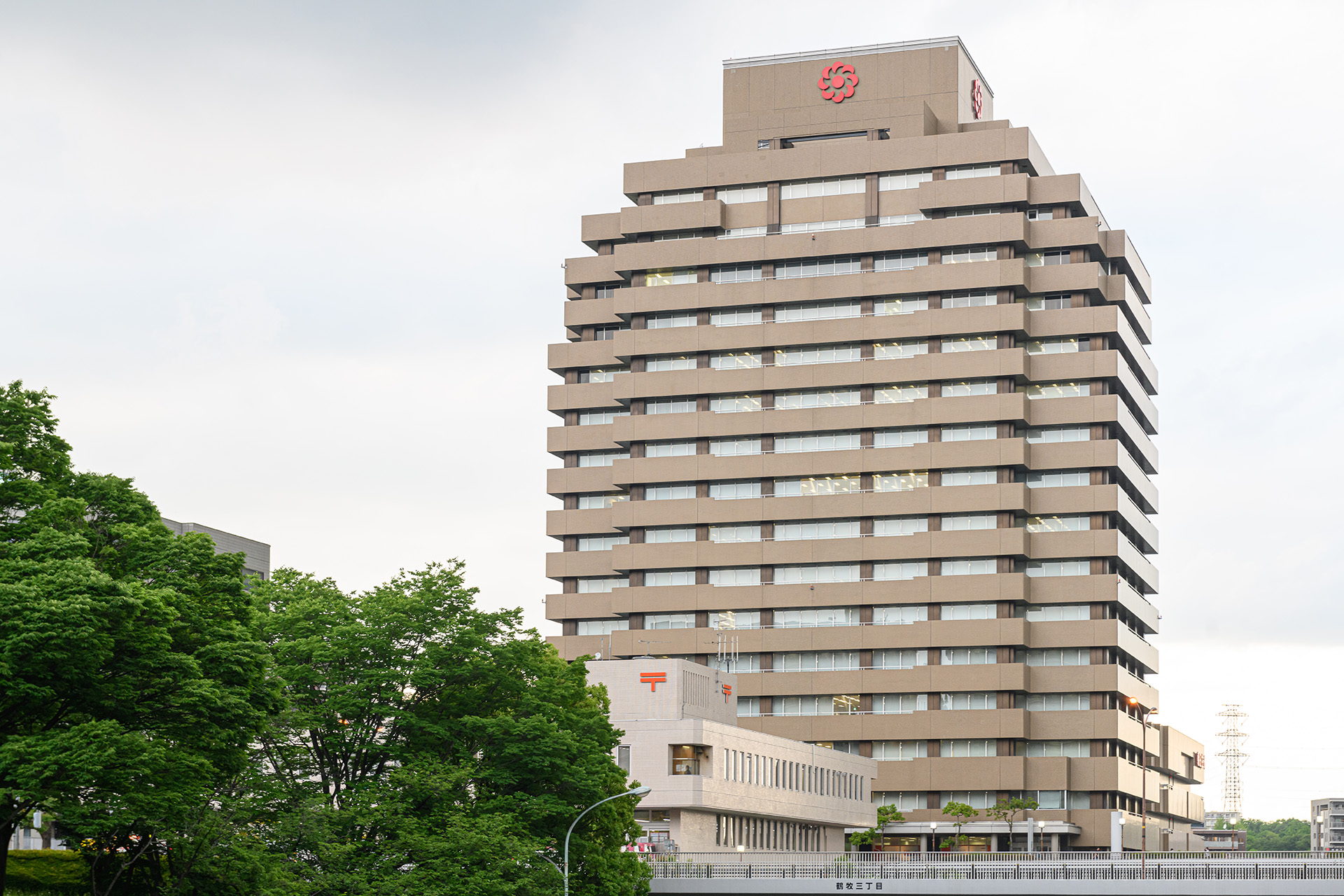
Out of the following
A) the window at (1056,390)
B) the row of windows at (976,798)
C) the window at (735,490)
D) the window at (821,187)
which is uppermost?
the window at (821,187)

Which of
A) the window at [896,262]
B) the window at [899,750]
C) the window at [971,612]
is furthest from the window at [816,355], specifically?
the window at [899,750]

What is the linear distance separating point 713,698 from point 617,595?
3513 cm

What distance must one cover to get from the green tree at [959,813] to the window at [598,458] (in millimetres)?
47458

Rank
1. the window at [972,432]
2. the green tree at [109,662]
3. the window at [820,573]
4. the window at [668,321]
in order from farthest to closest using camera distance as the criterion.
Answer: the window at [668,321]
the window at [820,573]
the window at [972,432]
the green tree at [109,662]

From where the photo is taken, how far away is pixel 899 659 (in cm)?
14575

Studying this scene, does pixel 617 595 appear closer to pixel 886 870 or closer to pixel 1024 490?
pixel 1024 490

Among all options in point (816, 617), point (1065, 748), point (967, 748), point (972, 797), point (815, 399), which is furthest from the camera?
point (815, 399)

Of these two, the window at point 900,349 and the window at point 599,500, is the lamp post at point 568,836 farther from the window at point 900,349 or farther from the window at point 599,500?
the window at point 599,500

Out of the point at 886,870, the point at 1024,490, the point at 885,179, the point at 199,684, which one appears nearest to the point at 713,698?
the point at 886,870

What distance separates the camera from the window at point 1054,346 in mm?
150750

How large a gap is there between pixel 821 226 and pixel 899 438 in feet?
71.5

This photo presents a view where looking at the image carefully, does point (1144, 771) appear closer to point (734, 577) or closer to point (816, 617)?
point (816, 617)

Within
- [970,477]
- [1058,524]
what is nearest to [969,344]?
[970,477]

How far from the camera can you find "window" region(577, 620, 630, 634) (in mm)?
157625
